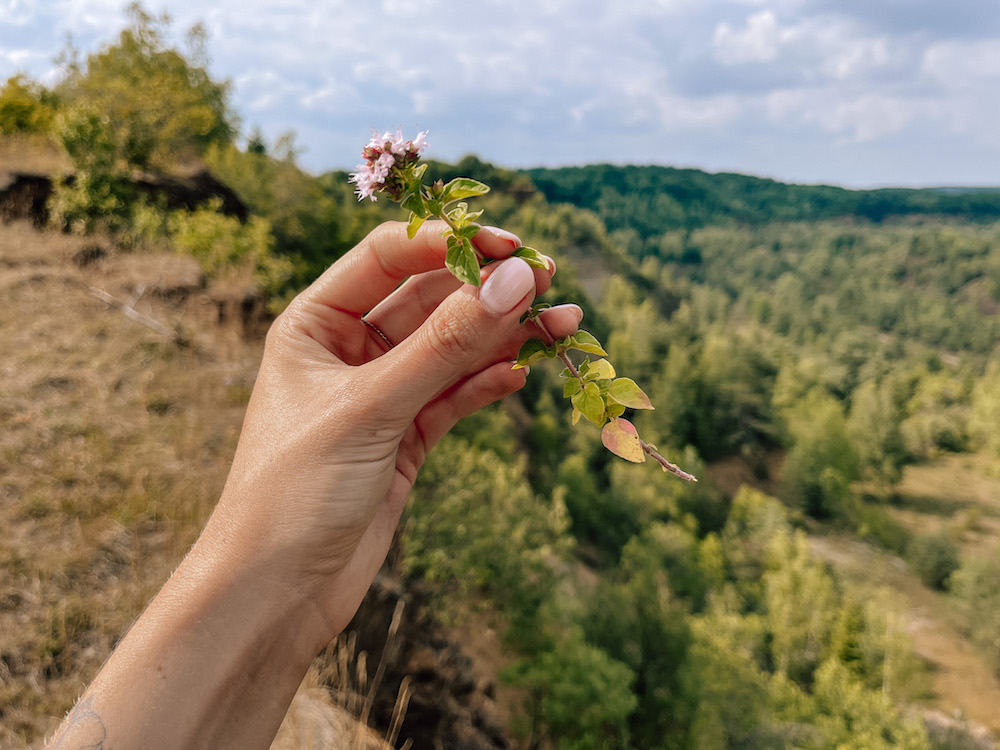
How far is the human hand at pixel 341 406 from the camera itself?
2.16 metres

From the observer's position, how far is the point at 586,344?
215 cm

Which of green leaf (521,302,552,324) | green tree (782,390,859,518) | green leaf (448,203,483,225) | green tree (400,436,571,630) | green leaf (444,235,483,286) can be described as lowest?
green tree (782,390,859,518)

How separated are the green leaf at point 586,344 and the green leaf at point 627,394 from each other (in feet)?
0.44

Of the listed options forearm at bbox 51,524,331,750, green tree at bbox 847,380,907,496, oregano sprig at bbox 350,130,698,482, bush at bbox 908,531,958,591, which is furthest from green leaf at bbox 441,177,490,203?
green tree at bbox 847,380,907,496

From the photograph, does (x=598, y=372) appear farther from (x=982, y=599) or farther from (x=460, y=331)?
(x=982, y=599)

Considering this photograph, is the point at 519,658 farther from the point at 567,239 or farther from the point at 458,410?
the point at 567,239

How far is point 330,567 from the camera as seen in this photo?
2.41 meters

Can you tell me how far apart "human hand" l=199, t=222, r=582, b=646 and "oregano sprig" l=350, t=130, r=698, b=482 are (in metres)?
0.13

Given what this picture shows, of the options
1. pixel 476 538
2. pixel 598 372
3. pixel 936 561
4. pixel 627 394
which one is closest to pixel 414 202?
pixel 598 372

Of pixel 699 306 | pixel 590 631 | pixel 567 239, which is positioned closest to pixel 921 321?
pixel 699 306

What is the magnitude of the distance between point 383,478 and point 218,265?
39.7 feet

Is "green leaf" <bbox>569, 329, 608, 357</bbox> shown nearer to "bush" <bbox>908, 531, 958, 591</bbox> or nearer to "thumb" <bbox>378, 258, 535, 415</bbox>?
"thumb" <bbox>378, 258, 535, 415</bbox>

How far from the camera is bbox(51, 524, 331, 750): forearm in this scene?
186 cm

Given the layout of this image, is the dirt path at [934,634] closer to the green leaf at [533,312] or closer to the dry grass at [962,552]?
the dry grass at [962,552]
